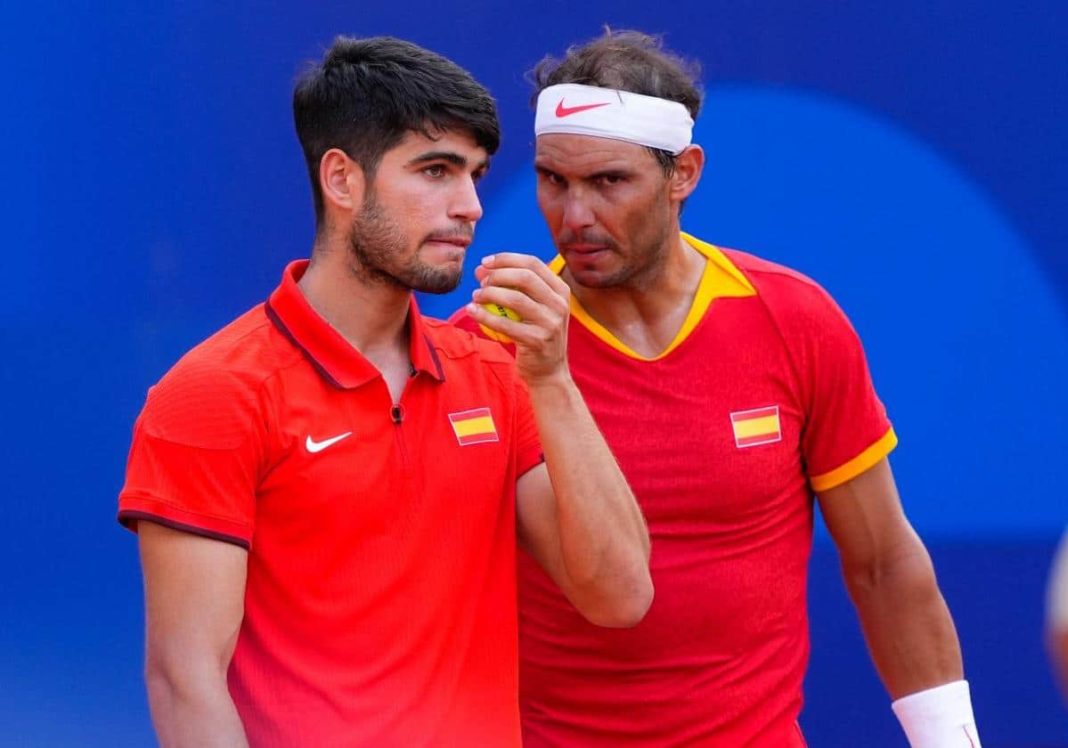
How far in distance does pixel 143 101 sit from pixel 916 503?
1.74 m

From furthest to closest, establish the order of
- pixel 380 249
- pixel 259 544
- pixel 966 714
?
pixel 966 714, pixel 380 249, pixel 259 544

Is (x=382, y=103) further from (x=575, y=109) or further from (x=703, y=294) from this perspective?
(x=703, y=294)

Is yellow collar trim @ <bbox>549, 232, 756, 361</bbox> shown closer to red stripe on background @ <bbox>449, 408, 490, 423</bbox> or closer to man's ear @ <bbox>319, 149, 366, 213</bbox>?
red stripe on background @ <bbox>449, 408, 490, 423</bbox>

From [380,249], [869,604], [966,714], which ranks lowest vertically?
[966,714]

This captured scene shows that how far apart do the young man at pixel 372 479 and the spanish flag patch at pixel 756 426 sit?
20.6 inches

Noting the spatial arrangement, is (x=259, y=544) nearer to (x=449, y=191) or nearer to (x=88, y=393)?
(x=449, y=191)

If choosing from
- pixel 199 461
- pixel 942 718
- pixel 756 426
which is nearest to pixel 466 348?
pixel 199 461

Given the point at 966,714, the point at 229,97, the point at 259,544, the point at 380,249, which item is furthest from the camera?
the point at 229,97

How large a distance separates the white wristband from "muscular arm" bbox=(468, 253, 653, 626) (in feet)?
3.06

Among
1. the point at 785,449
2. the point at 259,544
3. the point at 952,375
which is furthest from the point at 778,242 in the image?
the point at 259,544

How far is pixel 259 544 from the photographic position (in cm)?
220

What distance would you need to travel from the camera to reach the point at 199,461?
7.02 feet

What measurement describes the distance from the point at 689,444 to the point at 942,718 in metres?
0.73

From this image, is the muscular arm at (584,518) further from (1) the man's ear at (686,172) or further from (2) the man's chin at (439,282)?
(1) the man's ear at (686,172)
